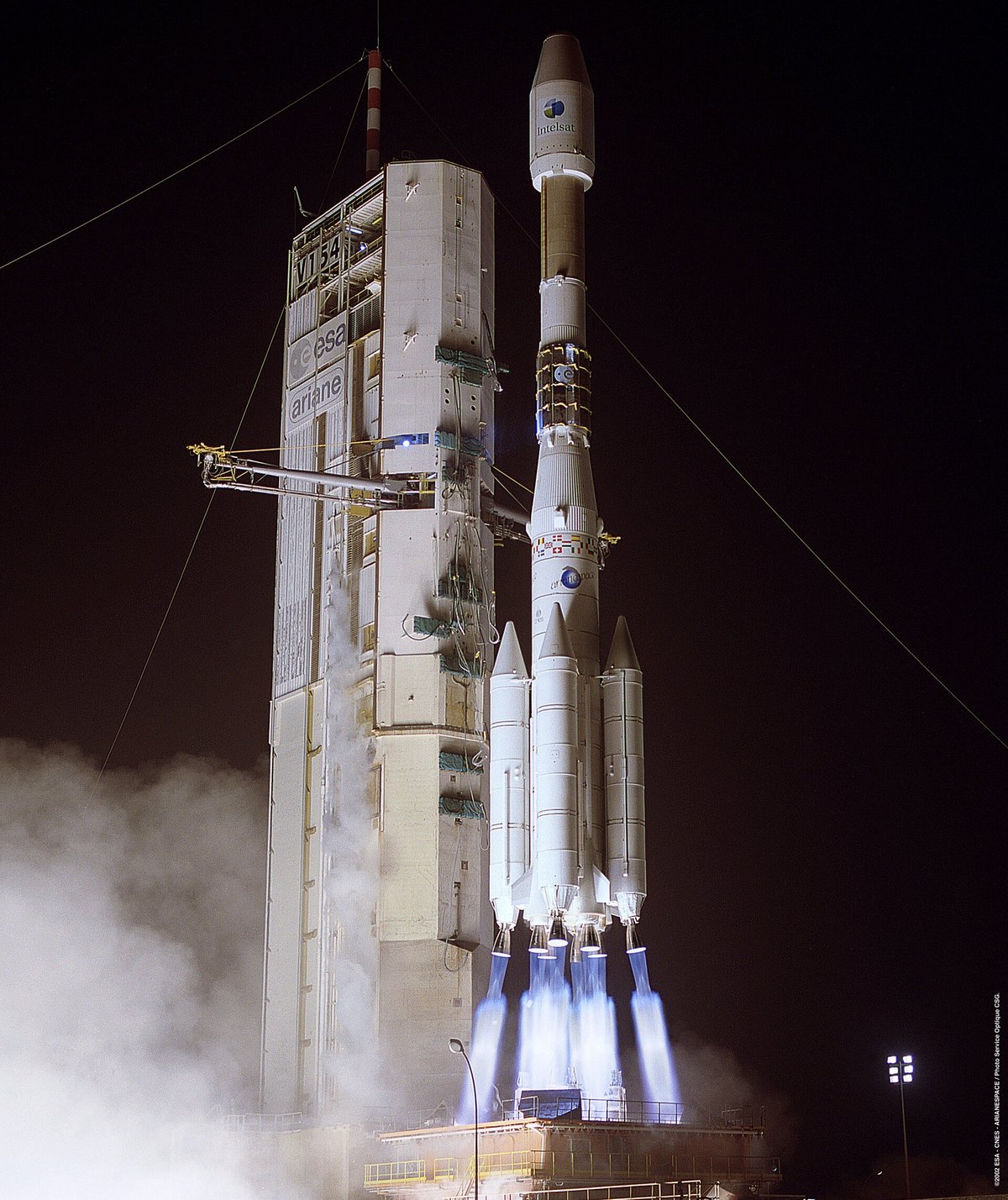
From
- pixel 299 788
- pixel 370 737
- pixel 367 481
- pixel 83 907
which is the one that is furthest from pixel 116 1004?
pixel 367 481

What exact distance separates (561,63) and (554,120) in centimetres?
161

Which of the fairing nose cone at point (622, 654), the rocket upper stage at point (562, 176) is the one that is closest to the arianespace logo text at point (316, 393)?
the rocket upper stage at point (562, 176)

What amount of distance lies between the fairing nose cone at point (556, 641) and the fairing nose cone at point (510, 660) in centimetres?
119

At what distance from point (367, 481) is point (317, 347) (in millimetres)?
7000

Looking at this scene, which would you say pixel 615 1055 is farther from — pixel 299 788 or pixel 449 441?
pixel 449 441

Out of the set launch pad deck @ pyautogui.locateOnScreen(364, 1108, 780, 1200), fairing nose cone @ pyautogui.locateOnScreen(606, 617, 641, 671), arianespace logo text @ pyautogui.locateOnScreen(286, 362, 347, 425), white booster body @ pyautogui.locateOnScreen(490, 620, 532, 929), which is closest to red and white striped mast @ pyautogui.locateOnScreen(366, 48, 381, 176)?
arianespace logo text @ pyautogui.locateOnScreen(286, 362, 347, 425)

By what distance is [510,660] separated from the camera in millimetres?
38688

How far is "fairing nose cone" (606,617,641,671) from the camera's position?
38.1 m

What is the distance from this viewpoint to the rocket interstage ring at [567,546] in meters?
38.4

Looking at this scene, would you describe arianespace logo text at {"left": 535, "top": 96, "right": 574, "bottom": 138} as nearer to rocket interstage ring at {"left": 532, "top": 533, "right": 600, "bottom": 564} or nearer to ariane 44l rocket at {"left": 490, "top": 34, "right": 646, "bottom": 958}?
ariane 44l rocket at {"left": 490, "top": 34, "right": 646, "bottom": 958}

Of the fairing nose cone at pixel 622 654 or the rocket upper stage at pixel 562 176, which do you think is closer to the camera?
the fairing nose cone at pixel 622 654

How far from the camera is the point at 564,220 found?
1615 inches

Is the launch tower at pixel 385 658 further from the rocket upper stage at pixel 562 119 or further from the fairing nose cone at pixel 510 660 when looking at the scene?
the rocket upper stage at pixel 562 119

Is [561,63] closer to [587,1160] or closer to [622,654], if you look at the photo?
[622,654]
